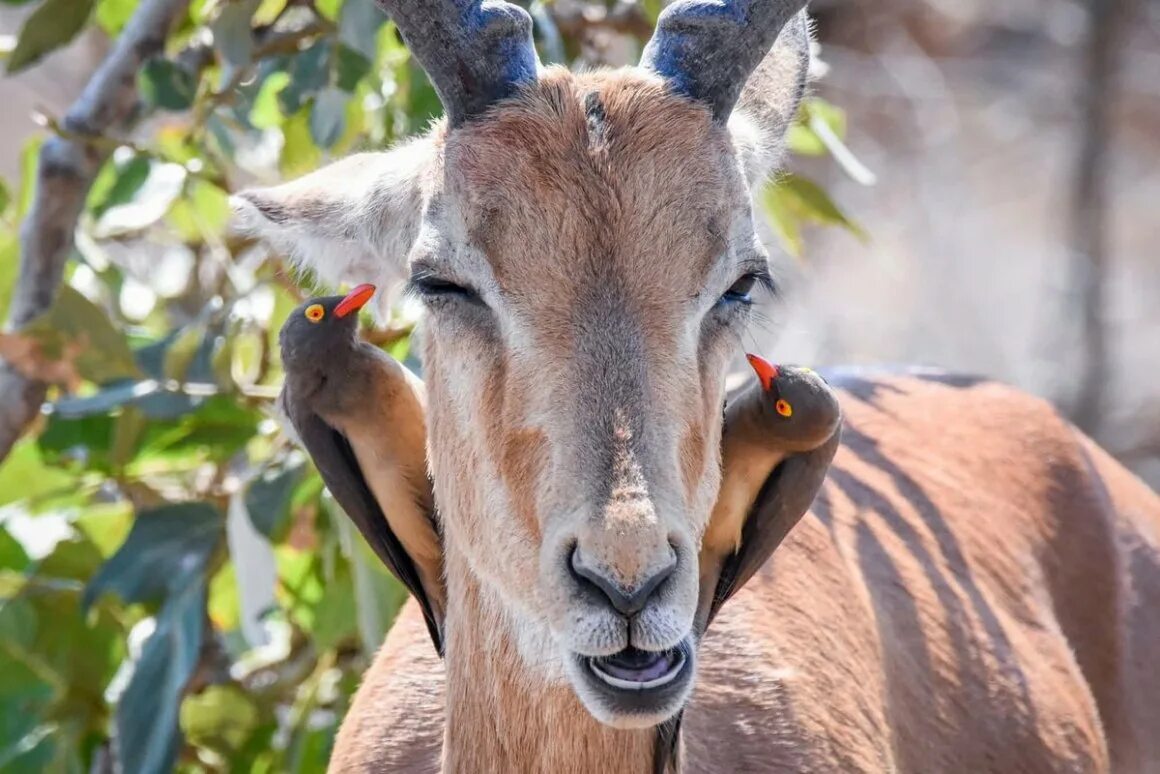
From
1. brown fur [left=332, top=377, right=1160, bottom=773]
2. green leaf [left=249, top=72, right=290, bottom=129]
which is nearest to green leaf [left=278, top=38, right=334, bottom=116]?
green leaf [left=249, top=72, right=290, bottom=129]

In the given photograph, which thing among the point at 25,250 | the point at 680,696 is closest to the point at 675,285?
the point at 680,696

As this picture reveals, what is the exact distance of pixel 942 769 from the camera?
3713mm

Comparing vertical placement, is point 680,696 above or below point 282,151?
above

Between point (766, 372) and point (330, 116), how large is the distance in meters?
1.83

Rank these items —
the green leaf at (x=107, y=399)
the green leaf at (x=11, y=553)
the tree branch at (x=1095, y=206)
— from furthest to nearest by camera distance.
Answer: the tree branch at (x=1095, y=206), the green leaf at (x=11, y=553), the green leaf at (x=107, y=399)

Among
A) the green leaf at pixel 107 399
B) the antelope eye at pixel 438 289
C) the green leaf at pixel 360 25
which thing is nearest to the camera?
the antelope eye at pixel 438 289

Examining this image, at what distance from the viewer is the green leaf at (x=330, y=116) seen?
4305 millimetres

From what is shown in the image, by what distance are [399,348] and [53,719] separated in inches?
56.4

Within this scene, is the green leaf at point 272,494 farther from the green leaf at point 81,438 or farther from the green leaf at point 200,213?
the green leaf at point 200,213

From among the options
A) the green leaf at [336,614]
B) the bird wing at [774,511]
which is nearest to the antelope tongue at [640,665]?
the bird wing at [774,511]

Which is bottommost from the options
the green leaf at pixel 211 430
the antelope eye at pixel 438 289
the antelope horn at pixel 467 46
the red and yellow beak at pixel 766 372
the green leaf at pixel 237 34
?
the green leaf at pixel 211 430

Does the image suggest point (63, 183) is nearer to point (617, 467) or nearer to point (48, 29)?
point (48, 29)

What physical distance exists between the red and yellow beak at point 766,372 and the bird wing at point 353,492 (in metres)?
0.79

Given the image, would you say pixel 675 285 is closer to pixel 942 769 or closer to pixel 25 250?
pixel 942 769
